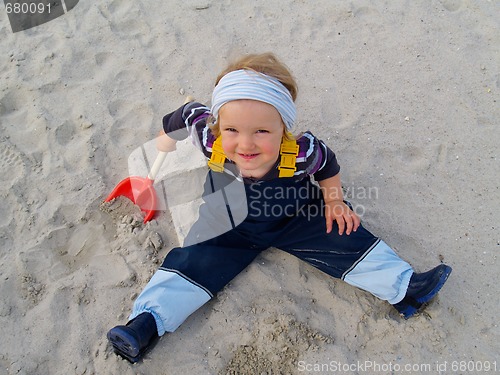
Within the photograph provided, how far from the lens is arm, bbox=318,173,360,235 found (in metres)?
1.74

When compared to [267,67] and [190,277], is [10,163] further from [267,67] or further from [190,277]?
[267,67]

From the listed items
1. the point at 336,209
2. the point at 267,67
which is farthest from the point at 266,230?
the point at 267,67

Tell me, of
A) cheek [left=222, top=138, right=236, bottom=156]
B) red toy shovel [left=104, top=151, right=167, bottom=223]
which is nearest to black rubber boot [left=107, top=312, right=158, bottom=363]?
red toy shovel [left=104, top=151, right=167, bottom=223]

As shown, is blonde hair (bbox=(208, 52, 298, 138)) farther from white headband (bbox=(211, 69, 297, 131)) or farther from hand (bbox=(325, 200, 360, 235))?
hand (bbox=(325, 200, 360, 235))

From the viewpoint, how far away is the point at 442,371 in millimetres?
1620

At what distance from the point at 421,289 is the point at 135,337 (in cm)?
100

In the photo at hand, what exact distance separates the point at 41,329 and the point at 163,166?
0.85 metres

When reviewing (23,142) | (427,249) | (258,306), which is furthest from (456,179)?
(23,142)

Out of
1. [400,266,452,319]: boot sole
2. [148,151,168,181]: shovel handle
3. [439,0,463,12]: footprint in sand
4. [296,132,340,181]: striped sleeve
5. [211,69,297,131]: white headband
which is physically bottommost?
[400,266,452,319]: boot sole

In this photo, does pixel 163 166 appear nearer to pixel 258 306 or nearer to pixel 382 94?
pixel 258 306

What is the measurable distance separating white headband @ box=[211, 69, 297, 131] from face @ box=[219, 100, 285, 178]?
0.02 m

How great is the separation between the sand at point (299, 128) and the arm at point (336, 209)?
0.24 meters

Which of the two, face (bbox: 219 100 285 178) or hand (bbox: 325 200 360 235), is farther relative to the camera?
hand (bbox: 325 200 360 235)

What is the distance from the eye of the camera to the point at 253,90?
1433mm
